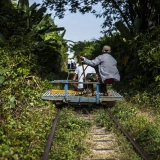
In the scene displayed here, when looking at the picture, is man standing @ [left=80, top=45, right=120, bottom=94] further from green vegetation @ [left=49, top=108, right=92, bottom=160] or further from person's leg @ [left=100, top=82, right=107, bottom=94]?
green vegetation @ [left=49, top=108, right=92, bottom=160]

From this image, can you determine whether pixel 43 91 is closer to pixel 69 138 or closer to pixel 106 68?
pixel 106 68

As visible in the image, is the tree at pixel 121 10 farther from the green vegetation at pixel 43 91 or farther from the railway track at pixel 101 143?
the railway track at pixel 101 143

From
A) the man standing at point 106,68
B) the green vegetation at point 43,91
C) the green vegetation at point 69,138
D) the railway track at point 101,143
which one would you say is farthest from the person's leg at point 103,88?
the railway track at point 101,143

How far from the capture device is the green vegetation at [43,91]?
6.57 meters

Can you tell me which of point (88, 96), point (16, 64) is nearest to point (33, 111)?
point (88, 96)

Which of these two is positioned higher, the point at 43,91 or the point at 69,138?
the point at 43,91

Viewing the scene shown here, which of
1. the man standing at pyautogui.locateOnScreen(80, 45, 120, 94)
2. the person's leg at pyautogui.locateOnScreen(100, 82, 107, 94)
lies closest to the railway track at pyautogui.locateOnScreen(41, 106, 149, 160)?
the man standing at pyautogui.locateOnScreen(80, 45, 120, 94)

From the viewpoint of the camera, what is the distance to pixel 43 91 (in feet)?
38.8

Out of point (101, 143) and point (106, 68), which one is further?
point (106, 68)

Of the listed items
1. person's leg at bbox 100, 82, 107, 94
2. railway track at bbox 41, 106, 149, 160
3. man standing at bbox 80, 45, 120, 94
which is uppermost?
man standing at bbox 80, 45, 120, 94

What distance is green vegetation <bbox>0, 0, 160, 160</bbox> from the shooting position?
657 centimetres

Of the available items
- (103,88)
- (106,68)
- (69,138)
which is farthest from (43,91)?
(69,138)

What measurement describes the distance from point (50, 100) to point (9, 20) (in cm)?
679

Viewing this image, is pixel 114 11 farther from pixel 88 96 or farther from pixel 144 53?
pixel 88 96
